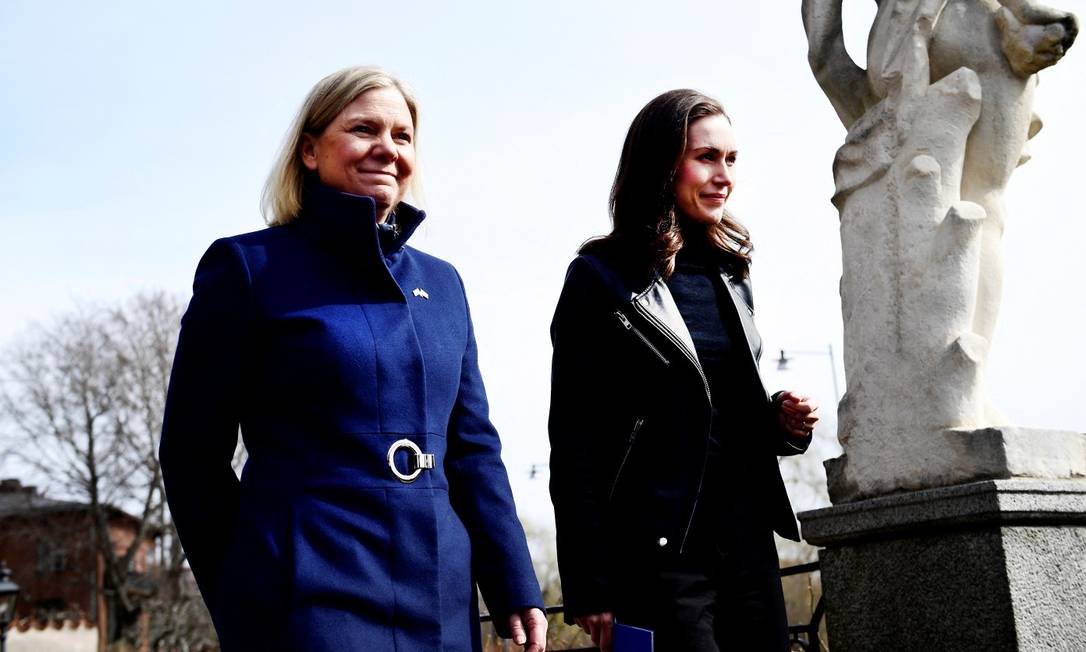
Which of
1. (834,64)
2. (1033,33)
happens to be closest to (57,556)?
(834,64)

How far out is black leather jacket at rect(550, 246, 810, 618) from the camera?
128 inches

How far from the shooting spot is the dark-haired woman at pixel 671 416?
3.23 meters

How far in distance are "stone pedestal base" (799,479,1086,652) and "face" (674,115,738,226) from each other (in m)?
1.66

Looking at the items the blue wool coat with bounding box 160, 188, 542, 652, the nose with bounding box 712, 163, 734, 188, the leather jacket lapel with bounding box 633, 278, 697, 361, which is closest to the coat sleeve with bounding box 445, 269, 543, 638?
the blue wool coat with bounding box 160, 188, 542, 652

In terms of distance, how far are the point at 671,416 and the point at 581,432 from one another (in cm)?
27

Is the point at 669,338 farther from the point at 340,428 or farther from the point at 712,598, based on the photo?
the point at 340,428

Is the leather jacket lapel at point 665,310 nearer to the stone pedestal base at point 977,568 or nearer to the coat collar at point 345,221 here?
the coat collar at point 345,221

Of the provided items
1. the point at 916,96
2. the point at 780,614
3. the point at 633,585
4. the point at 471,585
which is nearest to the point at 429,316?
the point at 471,585

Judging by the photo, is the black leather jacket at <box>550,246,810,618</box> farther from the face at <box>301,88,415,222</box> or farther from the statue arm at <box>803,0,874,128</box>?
the statue arm at <box>803,0,874,128</box>

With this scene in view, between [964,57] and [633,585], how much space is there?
320cm

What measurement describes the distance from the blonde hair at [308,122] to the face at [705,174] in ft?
3.34

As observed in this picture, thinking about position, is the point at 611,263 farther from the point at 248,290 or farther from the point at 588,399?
the point at 248,290

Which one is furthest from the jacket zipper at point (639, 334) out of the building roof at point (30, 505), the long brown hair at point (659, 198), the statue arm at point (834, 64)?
the building roof at point (30, 505)

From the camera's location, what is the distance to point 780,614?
10.7ft
